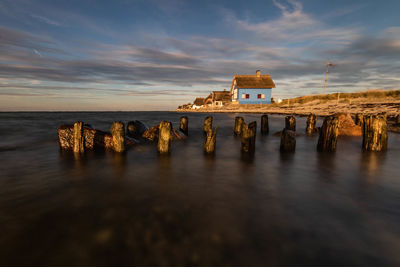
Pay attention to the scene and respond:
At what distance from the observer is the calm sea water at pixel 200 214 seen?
8.18 ft

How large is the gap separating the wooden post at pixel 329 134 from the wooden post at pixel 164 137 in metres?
5.82

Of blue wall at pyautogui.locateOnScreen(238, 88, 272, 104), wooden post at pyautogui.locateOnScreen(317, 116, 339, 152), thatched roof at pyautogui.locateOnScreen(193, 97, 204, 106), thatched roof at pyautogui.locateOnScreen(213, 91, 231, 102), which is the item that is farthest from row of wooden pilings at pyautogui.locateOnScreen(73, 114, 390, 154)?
thatched roof at pyautogui.locateOnScreen(193, 97, 204, 106)

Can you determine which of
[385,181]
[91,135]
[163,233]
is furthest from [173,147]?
[385,181]

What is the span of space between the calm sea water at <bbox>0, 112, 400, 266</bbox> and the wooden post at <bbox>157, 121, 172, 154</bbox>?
1327 millimetres

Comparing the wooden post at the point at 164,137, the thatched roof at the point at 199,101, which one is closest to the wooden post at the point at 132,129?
the wooden post at the point at 164,137

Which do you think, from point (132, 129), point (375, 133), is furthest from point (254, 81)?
point (375, 133)

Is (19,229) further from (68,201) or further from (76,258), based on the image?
(76,258)

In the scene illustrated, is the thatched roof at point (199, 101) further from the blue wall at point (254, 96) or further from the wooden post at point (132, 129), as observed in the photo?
the wooden post at point (132, 129)

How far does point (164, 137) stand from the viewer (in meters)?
7.65

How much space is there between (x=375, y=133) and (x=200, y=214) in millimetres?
8201

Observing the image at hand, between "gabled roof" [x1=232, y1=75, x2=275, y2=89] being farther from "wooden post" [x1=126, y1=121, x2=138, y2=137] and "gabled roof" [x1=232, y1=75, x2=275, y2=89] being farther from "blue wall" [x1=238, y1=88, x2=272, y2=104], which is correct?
"wooden post" [x1=126, y1=121, x2=138, y2=137]

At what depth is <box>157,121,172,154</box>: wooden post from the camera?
7.14 m

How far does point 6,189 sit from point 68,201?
1.94 metres

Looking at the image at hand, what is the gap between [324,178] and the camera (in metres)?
5.35
